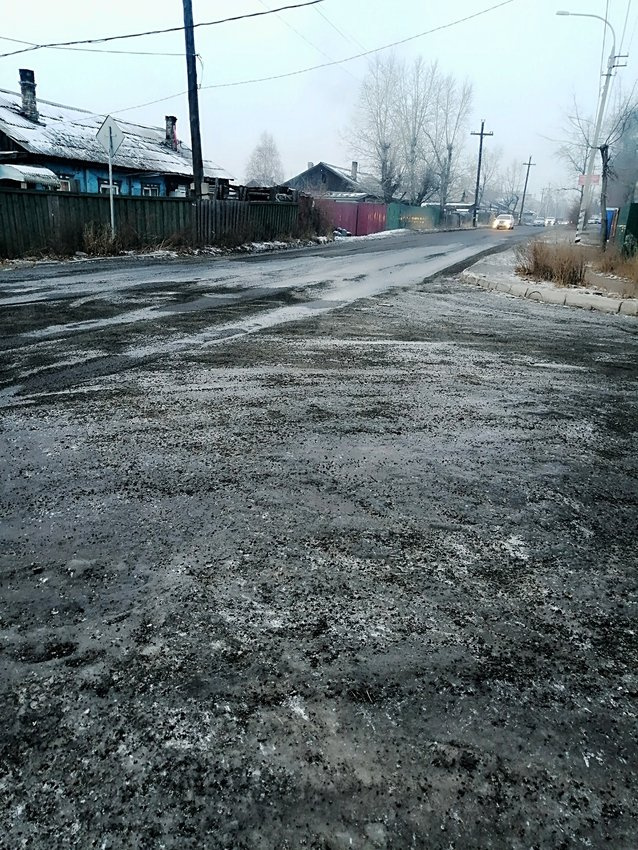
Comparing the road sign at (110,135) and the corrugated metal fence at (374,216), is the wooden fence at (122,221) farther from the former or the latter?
the corrugated metal fence at (374,216)

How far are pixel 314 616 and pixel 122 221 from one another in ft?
55.0

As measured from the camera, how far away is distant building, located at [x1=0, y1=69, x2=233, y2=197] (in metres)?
22.5

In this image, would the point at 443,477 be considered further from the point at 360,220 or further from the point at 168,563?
the point at 360,220

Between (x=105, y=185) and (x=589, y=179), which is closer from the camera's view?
(x=589, y=179)

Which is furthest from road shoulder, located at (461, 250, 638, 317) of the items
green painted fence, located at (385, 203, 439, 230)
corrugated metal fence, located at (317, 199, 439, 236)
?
green painted fence, located at (385, 203, 439, 230)

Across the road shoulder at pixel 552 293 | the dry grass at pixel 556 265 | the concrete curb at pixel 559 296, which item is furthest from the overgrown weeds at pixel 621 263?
the concrete curb at pixel 559 296

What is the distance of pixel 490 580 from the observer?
200cm

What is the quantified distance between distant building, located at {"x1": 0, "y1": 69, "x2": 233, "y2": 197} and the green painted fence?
18769mm

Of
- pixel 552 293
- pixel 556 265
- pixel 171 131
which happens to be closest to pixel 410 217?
pixel 171 131

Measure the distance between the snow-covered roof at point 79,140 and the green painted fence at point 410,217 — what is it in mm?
18643

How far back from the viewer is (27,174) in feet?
69.9

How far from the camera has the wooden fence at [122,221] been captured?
1340cm

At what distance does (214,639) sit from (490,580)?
0.99 meters

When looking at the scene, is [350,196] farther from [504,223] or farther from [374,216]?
[504,223]
